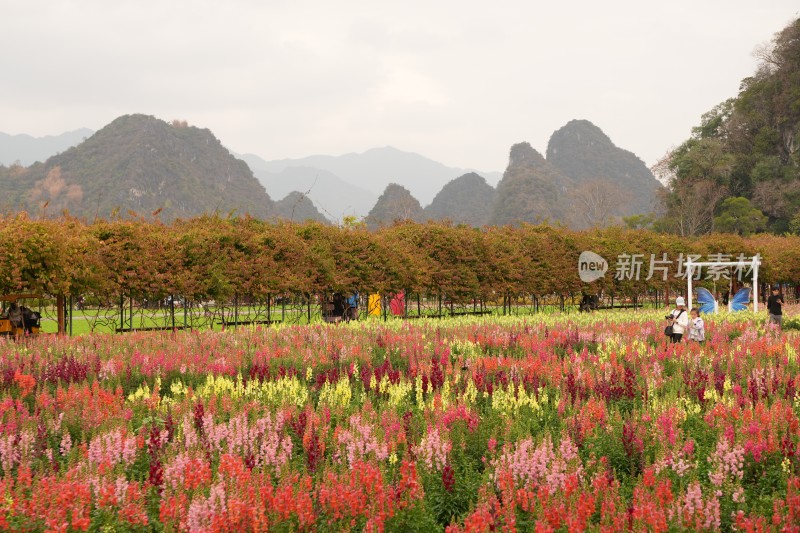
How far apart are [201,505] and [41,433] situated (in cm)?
254

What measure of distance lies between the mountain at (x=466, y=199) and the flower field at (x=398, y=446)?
115304 mm

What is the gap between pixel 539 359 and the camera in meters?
10.1

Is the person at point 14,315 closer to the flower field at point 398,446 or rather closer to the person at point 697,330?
the flower field at point 398,446

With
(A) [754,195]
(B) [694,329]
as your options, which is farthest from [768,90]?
(B) [694,329]

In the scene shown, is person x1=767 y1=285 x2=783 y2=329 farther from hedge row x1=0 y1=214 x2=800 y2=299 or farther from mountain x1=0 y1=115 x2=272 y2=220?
mountain x1=0 y1=115 x2=272 y2=220

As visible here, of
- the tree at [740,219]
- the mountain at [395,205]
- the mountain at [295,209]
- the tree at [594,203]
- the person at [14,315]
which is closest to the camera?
the person at [14,315]

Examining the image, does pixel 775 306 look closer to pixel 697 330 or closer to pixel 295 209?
pixel 697 330

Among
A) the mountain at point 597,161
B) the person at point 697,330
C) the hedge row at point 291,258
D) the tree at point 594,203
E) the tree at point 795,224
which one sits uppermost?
the mountain at point 597,161

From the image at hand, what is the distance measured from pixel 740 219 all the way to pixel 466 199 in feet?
238

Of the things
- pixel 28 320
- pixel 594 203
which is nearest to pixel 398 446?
pixel 28 320

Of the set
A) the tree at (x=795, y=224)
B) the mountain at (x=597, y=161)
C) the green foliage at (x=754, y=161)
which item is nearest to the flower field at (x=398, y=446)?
the tree at (x=795, y=224)

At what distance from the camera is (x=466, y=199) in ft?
427

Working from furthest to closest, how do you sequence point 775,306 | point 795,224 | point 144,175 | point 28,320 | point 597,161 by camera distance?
point 597,161 → point 144,175 → point 795,224 → point 775,306 → point 28,320

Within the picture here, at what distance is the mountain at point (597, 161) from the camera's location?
144 meters
